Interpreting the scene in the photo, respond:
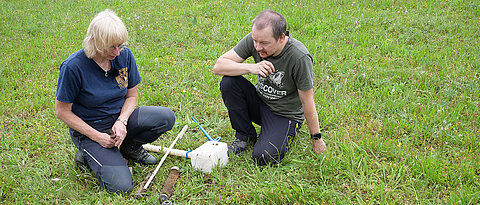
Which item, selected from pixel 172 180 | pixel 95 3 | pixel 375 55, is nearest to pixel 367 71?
pixel 375 55

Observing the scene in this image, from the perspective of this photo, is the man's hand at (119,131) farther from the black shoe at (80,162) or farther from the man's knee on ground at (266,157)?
the man's knee on ground at (266,157)

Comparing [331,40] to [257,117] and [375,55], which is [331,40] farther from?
[257,117]

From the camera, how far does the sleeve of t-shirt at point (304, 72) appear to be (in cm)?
341

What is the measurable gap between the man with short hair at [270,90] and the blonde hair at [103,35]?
42.1 inches

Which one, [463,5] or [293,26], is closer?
[293,26]

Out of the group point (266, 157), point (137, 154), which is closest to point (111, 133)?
point (137, 154)

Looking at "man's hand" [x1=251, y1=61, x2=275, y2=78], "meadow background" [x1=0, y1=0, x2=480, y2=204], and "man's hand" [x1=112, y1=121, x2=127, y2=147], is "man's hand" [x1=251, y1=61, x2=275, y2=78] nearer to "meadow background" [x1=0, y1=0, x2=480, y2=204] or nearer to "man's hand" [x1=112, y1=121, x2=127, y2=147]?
"meadow background" [x1=0, y1=0, x2=480, y2=204]

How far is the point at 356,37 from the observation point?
6551 mm

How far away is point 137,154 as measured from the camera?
12.2ft

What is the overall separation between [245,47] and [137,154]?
148cm

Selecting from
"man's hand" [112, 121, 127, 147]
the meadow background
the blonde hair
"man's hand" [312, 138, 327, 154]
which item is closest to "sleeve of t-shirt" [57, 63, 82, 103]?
the blonde hair

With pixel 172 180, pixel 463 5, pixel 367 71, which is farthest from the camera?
pixel 463 5

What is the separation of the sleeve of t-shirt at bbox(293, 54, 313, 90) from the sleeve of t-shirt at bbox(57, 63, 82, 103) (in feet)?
6.15

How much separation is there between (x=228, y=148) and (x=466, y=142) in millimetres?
2320
